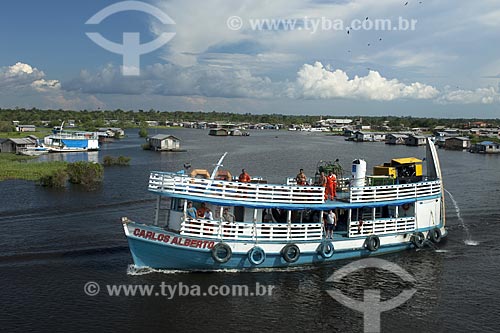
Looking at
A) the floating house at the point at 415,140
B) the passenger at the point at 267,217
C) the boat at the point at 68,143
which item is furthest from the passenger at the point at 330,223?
the floating house at the point at 415,140

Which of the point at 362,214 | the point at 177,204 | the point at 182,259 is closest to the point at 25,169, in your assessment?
the point at 177,204

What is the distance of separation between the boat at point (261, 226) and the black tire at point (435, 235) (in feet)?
4.24

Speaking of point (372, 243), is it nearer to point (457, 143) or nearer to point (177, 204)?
point (177, 204)

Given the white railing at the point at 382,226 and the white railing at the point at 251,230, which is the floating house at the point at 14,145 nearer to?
the white railing at the point at 251,230

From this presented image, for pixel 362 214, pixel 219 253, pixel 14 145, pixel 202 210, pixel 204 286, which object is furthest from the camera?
pixel 14 145

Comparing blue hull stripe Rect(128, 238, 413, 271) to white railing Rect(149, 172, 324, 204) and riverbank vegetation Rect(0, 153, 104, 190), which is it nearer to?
white railing Rect(149, 172, 324, 204)

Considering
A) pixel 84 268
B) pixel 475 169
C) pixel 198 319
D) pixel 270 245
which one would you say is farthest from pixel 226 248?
pixel 475 169

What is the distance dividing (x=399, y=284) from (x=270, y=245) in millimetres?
6096

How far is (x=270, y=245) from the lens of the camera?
22.1 m

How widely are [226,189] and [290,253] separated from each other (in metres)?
4.23

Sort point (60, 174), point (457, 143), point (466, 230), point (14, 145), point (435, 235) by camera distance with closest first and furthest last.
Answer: point (435, 235) → point (466, 230) → point (60, 174) → point (14, 145) → point (457, 143)

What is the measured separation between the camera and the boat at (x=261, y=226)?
21047 mm

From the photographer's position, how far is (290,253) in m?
22.4

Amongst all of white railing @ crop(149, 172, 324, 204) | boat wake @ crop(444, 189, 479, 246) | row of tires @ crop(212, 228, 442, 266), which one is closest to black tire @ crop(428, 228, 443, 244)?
boat wake @ crop(444, 189, 479, 246)
